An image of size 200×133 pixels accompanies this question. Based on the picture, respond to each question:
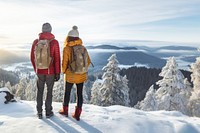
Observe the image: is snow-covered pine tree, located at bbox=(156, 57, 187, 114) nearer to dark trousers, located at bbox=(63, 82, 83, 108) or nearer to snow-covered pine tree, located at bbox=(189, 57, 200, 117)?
snow-covered pine tree, located at bbox=(189, 57, 200, 117)

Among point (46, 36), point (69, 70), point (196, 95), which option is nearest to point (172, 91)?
point (196, 95)

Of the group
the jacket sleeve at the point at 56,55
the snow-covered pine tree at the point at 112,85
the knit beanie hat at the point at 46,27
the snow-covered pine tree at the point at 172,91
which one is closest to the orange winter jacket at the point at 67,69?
the jacket sleeve at the point at 56,55

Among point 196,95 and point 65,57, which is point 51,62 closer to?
point 65,57

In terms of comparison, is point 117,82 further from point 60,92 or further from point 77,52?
point 77,52

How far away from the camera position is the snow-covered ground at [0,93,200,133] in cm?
810

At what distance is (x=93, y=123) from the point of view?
28.5 feet

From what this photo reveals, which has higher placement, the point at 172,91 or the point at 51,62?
the point at 51,62

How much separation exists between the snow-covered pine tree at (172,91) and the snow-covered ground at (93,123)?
2241 cm

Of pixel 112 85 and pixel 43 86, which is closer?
pixel 43 86

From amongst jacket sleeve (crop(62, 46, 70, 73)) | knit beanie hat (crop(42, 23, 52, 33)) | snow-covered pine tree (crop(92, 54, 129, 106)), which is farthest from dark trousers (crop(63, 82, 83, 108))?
snow-covered pine tree (crop(92, 54, 129, 106))

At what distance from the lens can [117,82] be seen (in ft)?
115

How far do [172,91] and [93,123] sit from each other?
25283 millimetres

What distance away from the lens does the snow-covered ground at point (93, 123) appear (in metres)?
8.10

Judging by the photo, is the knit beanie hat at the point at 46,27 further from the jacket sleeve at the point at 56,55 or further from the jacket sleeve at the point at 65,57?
the jacket sleeve at the point at 65,57
